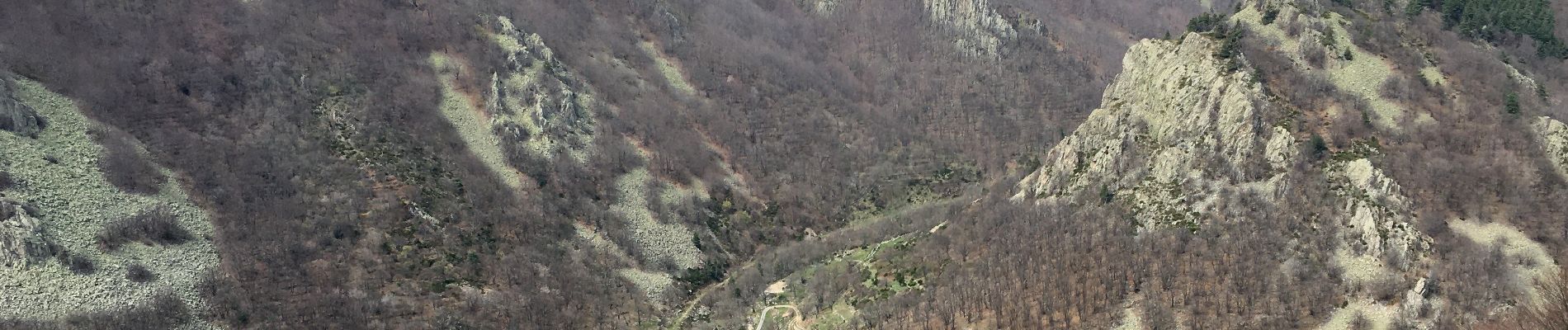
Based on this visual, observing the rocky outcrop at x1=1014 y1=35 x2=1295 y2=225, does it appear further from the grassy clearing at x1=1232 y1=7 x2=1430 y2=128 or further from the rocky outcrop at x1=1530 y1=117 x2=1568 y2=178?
the rocky outcrop at x1=1530 y1=117 x2=1568 y2=178

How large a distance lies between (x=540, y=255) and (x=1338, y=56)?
111 m

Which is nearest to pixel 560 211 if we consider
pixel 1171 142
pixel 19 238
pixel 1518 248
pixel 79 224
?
pixel 79 224

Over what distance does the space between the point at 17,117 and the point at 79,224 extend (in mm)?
24973

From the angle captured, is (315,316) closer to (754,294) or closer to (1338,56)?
(754,294)

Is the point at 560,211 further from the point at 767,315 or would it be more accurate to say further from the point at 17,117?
the point at 17,117

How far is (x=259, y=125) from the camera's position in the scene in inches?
7003

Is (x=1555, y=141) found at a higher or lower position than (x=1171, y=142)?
higher

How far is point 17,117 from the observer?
154 meters

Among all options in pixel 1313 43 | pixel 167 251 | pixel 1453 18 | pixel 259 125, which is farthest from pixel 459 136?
pixel 1453 18

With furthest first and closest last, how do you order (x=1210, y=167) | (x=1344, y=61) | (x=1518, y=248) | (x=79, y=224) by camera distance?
(x=1344, y=61) < (x=79, y=224) < (x=1210, y=167) < (x=1518, y=248)

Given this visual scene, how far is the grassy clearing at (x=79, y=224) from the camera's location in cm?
12900

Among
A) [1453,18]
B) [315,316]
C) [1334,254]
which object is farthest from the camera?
[1453,18]

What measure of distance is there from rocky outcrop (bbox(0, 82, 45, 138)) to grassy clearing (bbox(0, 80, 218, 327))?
57.8 inches

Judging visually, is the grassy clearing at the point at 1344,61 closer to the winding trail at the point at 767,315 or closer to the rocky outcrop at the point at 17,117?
the winding trail at the point at 767,315
